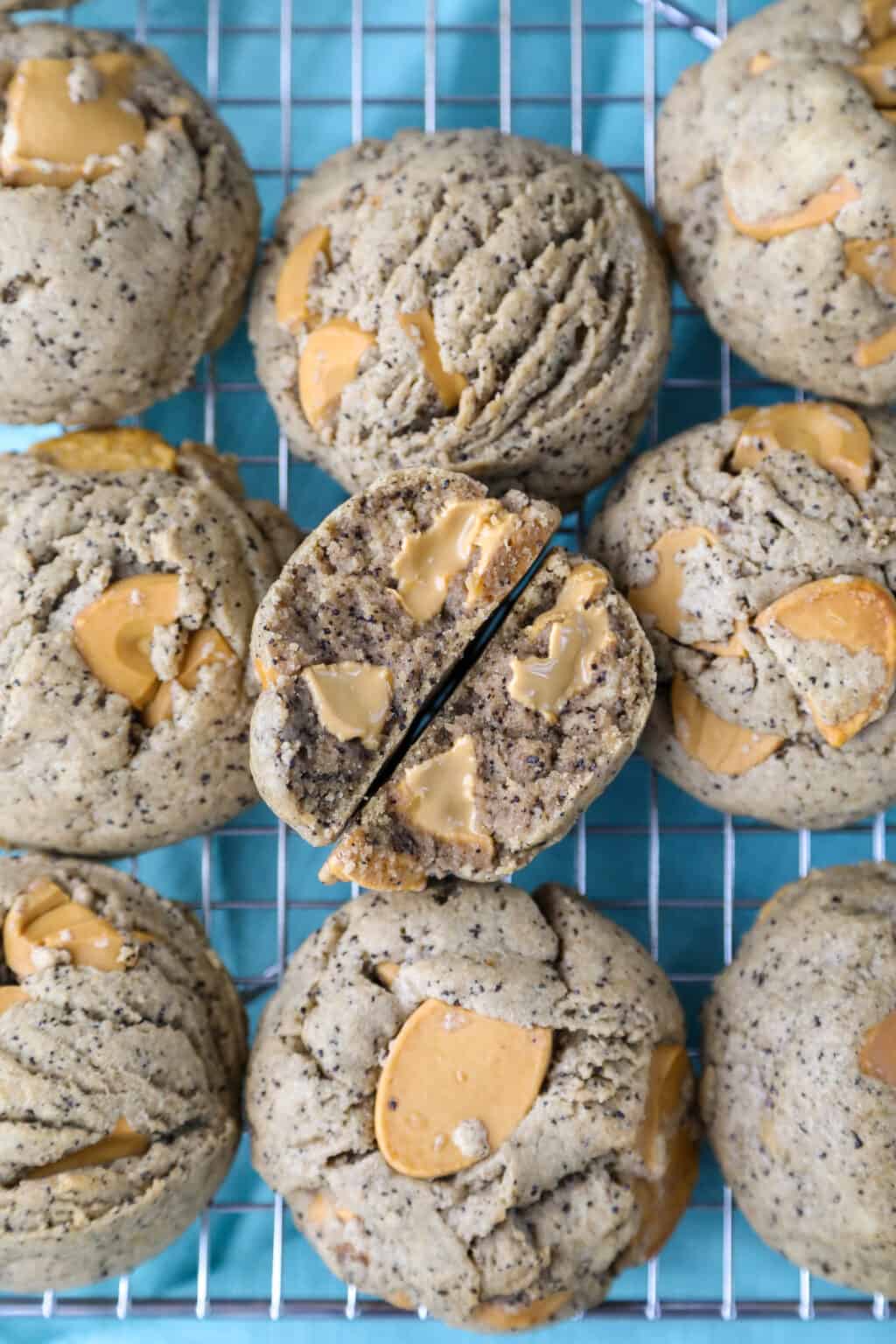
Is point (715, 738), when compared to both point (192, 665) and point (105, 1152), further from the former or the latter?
point (105, 1152)

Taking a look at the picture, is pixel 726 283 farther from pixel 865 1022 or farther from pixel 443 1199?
pixel 443 1199

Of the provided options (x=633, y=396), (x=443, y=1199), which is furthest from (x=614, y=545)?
(x=443, y=1199)

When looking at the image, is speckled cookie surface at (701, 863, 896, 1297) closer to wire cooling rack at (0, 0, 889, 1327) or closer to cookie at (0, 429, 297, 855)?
wire cooling rack at (0, 0, 889, 1327)

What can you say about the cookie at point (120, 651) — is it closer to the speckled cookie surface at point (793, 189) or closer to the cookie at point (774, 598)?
the cookie at point (774, 598)

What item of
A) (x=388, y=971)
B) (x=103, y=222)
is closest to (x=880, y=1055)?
(x=388, y=971)

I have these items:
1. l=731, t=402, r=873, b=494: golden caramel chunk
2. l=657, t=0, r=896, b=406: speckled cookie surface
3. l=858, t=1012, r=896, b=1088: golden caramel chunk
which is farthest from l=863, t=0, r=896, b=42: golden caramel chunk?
l=858, t=1012, r=896, b=1088: golden caramel chunk
